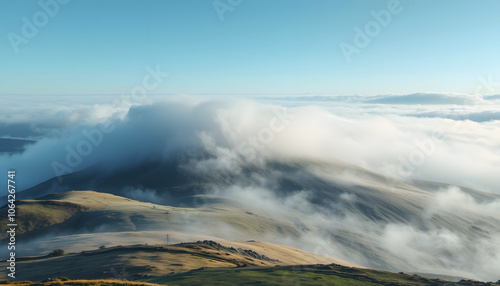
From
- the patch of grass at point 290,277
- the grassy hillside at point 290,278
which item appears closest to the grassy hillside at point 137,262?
the grassy hillside at point 290,278

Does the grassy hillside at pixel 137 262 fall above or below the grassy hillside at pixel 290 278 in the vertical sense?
above

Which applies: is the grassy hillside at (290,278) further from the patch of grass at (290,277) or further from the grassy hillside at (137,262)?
the grassy hillside at (137,262)

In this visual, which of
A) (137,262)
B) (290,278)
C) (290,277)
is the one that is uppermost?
(137,262)

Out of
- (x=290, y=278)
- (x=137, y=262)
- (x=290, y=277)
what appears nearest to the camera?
(x=290, y=278)

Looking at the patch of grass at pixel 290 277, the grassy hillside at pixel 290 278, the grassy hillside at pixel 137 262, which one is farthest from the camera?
the grassy hillside at pixel 137 262

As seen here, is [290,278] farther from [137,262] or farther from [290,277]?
[137,262]

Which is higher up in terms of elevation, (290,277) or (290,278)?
(290,277)

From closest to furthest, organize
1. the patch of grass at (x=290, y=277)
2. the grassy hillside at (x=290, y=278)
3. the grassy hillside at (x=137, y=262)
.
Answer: the grassy hillside at (x=290, y=278) < the patch of grass at (x=290, y=277) < the grassy hillside at (x=137, y=262)

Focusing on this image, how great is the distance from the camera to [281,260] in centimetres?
11956

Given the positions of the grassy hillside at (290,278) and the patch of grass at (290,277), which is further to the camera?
the patch of grass at (290,277)

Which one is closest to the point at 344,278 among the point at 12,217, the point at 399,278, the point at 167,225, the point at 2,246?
the point at 399,278

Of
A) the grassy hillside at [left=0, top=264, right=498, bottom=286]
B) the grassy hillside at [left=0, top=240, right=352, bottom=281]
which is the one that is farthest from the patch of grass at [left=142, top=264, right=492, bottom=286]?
the grassy hillside at [left=0, top=240, right=352, bottom=281]

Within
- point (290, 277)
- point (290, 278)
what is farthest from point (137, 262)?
point (290, 278)

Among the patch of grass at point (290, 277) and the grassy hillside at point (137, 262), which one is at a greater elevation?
the grassy hillside at point (137, 262)
